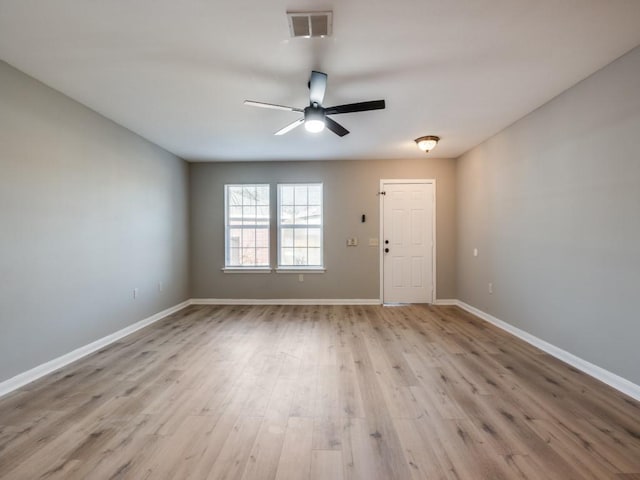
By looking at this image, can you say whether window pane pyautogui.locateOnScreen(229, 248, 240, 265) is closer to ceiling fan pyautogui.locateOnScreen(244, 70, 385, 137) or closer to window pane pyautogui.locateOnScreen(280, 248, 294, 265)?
window pane pyautogui.locateOnScreen(280, 248, 294, 265)

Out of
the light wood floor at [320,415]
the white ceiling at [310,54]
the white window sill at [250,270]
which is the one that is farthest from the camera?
the white window sill at [250,270]

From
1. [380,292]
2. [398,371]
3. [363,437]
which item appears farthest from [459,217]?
[363,437]

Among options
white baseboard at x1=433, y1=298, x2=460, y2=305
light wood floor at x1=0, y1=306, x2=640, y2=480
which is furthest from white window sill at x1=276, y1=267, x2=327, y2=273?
white baseboard at x1=433, y1=298, x2=460, y2=305

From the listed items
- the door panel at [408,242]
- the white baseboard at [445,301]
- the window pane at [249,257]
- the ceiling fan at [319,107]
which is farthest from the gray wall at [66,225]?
the white baseboard at [445,301]

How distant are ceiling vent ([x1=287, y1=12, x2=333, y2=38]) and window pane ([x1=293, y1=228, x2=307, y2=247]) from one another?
140 inches

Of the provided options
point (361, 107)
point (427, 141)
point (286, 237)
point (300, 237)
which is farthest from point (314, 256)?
point (361, 107)

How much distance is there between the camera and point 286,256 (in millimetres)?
5305

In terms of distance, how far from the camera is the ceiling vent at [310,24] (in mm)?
1784

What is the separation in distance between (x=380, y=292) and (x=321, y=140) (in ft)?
9.27

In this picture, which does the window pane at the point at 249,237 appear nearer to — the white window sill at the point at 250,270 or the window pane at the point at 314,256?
the white window sill at the point at 250,270

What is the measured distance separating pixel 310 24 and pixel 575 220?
288cm

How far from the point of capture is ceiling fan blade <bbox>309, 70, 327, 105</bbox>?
2309 millimetres

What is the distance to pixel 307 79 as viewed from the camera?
8.36 ft

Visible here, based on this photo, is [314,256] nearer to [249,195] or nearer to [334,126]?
[249,195]
